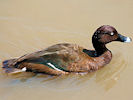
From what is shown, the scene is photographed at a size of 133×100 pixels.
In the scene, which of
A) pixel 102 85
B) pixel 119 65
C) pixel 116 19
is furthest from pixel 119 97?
pixel 116 19

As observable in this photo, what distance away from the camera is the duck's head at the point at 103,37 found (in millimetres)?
6773

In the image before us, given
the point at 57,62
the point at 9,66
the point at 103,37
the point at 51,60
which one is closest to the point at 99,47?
the point at 103,37

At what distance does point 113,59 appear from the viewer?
7.21 m

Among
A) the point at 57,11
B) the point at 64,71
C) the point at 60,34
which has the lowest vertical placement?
the point at 64,71

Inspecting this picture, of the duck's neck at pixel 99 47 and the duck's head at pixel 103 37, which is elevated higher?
the duck's head at pixel 103 37

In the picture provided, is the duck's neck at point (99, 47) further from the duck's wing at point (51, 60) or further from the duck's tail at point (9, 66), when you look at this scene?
the duck's tail at point (9, 66)

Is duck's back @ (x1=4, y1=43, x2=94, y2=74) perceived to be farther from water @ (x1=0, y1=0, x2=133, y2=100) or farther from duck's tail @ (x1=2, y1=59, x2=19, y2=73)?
water @ (x1=0, y1=0, x2=133, y2=100)

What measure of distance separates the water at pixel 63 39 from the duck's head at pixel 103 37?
0.44 m

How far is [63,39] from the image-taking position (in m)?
7.78

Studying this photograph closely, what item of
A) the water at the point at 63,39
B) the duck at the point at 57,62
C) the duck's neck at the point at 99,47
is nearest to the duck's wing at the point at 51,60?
the duck at the point at 57,62

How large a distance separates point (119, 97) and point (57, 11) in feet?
12.4

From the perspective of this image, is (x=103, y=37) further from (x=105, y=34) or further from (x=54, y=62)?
(x=54, y=62)

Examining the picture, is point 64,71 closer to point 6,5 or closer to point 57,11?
point 57,11

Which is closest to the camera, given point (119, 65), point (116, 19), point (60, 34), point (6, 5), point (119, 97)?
point (119, 97)
